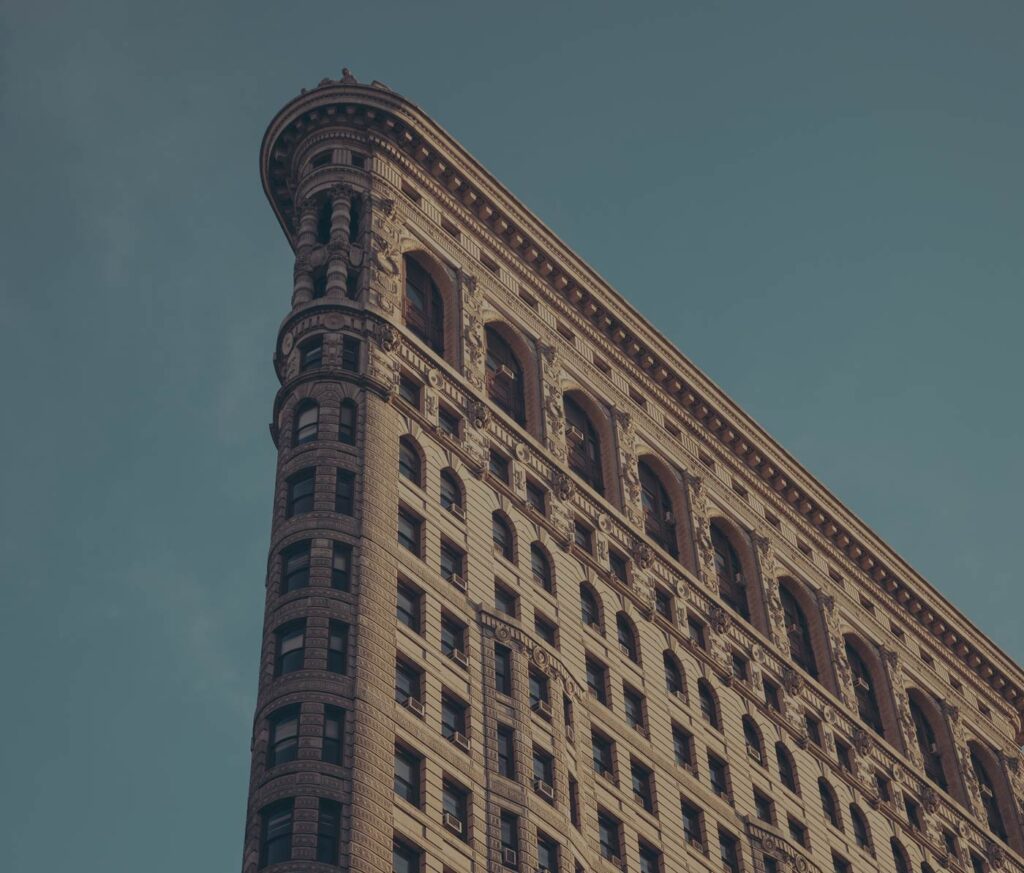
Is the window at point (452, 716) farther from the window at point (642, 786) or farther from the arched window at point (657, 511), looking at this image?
the arched window at point (657, 511)

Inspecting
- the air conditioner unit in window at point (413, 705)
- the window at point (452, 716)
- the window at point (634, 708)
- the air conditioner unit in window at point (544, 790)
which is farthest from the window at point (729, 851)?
the air conditioner unit in window at point (413, 705)

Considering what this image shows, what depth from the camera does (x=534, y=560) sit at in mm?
86750

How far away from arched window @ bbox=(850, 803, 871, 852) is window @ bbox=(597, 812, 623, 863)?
19.6m

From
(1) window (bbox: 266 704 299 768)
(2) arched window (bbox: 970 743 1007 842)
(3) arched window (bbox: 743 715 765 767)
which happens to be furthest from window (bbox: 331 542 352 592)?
(2) arched window (bbox: 970 743 1007 842)

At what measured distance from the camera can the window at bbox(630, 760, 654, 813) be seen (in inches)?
3204

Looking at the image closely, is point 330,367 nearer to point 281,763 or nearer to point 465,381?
point 465,381

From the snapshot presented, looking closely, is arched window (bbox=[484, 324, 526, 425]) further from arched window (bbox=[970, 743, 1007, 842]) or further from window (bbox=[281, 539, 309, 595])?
arched window (bbox=[970, 743, 1007, 842])

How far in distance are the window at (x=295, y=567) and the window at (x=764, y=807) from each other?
24.7 meters

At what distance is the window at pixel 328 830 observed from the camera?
64.4 meters

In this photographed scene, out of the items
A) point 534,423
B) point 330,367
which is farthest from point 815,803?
point 330,367

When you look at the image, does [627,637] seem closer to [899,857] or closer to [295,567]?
[899,857]

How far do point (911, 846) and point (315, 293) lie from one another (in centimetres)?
3822

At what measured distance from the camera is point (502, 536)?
8612cm

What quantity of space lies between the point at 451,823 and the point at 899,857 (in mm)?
34469
